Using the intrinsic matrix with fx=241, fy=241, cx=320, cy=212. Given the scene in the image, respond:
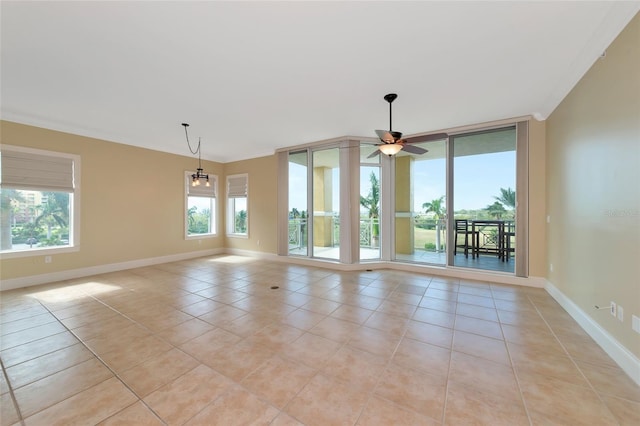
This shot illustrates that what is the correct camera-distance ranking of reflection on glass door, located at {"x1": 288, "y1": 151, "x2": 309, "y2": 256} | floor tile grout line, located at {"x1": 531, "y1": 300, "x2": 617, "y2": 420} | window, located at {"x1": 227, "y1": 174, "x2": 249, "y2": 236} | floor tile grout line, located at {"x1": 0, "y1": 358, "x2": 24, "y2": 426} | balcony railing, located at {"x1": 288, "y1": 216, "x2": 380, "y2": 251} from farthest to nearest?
window, located at {"x1": 227, "y1": 174, "x2": 249, "y2": 236}, reflection on glass door, located at {"x1": 288, "y1": 151, "x2": 309, "y2": 256}, balcony railing, located at {"x1": 288, "y1": 216, "x2": 380, "y2": 251}, floor tile grout line, located at {"x1": 531, "y1": 300, "x2": 617, "y2": 420}, floor tile grout line, located at {"x1": 0, "y1": 358, "x2": 24, "y2": 426}

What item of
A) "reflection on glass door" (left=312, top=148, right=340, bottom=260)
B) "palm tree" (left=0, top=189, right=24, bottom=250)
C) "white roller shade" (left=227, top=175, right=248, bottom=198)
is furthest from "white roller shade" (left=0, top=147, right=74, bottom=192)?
"reflection on glass door" (left=312, top=148, right=340, bottom=260)

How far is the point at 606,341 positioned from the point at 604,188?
4.80ft

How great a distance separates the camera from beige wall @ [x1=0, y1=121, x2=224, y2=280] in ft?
14.4

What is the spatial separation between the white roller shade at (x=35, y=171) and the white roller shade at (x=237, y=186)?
349 centimetres

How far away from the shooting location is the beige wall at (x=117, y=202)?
14.4 feet

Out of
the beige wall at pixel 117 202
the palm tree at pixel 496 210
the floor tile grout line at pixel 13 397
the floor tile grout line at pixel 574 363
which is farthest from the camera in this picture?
the palm tree at pixel 496 210

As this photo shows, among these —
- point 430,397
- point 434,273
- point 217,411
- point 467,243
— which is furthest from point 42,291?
point 467,243

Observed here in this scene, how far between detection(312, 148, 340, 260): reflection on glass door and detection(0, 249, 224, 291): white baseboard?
145 inches

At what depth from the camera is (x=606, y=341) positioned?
2273 mm

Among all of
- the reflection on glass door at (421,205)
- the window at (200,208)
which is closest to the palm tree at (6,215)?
the window at (200,208)

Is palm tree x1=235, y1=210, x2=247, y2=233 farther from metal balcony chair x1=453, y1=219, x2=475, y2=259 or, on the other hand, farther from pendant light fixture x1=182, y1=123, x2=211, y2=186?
metal balcony chair x1=453, y1=219, x2=475, y2=259

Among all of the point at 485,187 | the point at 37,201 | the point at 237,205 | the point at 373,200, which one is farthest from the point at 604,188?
the point at 37,201

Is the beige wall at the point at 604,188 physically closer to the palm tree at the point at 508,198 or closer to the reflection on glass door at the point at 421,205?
the palm tree at the point at 508,198

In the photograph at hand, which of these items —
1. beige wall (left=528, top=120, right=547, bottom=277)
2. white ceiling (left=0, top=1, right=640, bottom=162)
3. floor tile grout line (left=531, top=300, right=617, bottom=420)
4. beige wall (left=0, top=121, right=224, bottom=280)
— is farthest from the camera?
beige wall (left=0, top=121, right=224, bottom=280)
